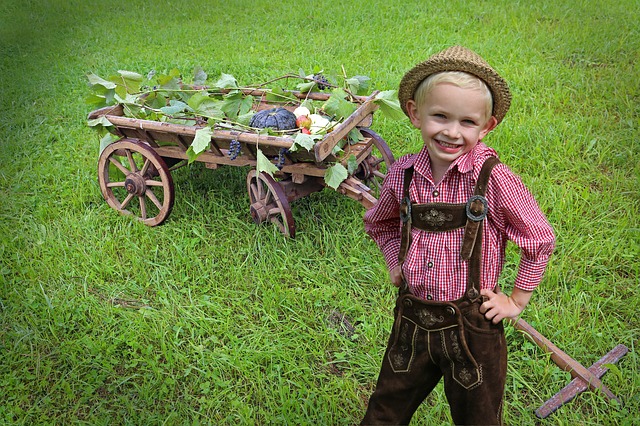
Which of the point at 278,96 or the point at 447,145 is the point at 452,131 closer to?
the point at 447,145

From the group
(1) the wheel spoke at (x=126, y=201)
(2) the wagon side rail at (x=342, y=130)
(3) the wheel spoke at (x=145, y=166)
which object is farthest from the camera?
(1) the wheel spoke at (x=126, y=201)

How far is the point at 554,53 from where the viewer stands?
7.34 meters

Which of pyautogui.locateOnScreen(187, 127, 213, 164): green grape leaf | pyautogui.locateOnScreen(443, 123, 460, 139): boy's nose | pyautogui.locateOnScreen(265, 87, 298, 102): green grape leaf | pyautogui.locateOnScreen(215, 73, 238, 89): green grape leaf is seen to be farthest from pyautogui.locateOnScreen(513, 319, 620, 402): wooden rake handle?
pyautogui.locateOnScreen(215, 73, 238, 89): green grape leaf

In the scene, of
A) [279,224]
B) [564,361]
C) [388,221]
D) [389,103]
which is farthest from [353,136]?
[388,221]

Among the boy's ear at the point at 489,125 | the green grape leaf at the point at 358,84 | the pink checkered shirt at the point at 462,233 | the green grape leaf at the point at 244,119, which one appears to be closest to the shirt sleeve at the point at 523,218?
the pink checkered shirt at the point at 462,233

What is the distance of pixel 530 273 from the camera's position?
2203 millimetres

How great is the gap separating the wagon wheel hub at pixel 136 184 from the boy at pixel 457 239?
309 cm

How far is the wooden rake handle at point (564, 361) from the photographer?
130 inches

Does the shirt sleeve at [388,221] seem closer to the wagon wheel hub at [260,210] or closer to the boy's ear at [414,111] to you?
the boy's ear at [414,111]

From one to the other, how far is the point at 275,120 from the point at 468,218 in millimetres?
2620

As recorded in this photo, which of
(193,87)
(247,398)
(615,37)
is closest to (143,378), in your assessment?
(247,398)

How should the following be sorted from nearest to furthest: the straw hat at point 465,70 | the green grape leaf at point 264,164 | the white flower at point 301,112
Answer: the straw hat at point 465,70 → the green grape leaf at point 264,164 → the white flower at point 301,112

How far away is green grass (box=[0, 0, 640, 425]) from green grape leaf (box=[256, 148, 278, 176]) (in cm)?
56

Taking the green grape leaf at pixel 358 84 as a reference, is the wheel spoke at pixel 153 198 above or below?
below
